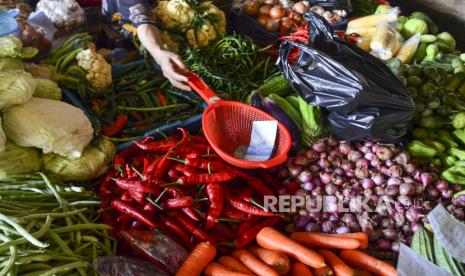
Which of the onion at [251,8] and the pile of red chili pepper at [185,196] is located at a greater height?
the onion at [251,8]

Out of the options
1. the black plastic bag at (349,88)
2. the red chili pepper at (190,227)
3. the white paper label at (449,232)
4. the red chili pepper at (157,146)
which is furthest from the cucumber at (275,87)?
the white paper label at (449,232)

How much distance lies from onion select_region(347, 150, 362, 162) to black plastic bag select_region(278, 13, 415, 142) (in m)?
0.10

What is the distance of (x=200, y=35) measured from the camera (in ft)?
11.2

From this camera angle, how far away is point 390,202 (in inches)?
90.0

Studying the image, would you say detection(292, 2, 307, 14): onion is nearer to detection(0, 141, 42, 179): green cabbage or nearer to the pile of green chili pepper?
the pile of green chili pepper

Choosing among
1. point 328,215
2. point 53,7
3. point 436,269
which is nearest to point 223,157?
point 328,215

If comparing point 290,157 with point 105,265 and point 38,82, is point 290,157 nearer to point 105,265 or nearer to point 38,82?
point 105,265

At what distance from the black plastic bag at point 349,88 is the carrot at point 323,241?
0.67m

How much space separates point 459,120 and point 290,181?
1.21 meters

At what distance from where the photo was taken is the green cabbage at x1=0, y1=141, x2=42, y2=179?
2.13 meters

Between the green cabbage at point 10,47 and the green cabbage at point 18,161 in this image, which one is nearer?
the green cabbage at point 18,161

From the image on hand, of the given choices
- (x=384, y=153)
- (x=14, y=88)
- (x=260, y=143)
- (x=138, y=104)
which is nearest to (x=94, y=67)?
(x=138, y=104)

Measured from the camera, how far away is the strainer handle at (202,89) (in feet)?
8.21

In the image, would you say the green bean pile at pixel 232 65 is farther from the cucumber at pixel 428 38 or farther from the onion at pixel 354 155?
the cucumber at pixel 428 38
